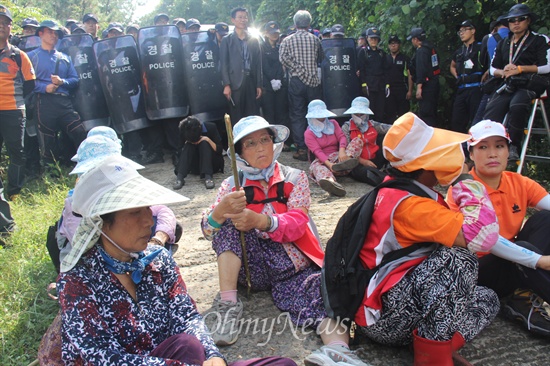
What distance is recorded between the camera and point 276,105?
7.50 m

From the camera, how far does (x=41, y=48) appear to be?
614 centimetres

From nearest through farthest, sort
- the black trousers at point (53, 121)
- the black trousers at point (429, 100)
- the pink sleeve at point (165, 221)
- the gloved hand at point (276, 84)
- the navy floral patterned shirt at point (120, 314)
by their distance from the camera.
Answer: the navy floral patterned shirt at point (120, 314)
the pink sleeve at point (165, 221)
the black trousers at point (53, 121)
the black trousers at point (429, 100)
the gloved hand at point (276, 84)


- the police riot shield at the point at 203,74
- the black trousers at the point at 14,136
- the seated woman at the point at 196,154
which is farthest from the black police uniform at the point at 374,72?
the black trousers at the point at 14,136

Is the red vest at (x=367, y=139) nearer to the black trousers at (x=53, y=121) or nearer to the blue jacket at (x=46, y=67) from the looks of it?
the black trousers at (x=53, y=121)

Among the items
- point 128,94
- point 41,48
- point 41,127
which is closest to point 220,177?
point 128,94

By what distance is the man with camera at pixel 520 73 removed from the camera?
4723mm

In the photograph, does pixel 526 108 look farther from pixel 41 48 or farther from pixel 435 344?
pixel 41 48

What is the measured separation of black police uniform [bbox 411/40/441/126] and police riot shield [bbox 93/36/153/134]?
4141 millimetres

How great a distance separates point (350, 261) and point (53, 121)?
539 cm

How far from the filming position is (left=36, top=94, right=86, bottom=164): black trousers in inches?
246

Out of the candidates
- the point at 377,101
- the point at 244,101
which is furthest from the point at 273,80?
the point at 377,101

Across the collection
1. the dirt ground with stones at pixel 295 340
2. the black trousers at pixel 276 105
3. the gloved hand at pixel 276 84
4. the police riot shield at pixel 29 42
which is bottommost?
the dirt ground with stones at pixel 295 340

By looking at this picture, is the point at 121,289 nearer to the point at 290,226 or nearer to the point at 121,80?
the point at 290,226

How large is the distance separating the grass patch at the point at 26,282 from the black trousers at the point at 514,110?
447cm
